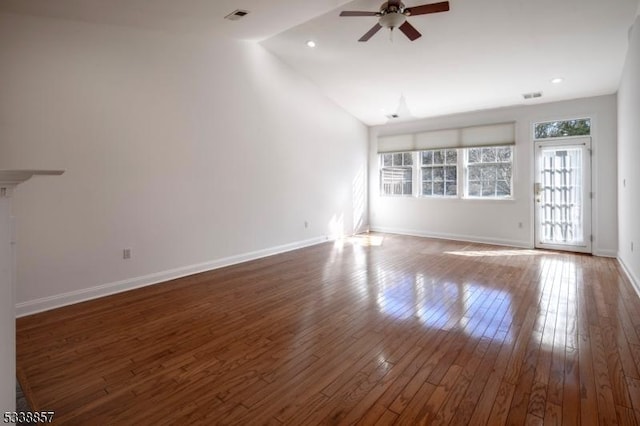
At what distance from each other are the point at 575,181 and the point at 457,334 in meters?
4.76

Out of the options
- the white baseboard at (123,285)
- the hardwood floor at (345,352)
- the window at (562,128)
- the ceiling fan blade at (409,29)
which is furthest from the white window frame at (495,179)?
the white baseboard at (123,285)

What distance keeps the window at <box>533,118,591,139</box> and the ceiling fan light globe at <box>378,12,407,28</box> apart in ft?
13.5

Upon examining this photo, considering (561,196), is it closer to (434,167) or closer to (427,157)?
(434,167)

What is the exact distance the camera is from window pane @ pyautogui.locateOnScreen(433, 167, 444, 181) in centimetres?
734

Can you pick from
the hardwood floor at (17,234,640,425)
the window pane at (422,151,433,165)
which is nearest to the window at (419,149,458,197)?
the window pane at (422,151,433,165)

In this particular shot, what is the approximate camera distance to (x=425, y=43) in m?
4.58

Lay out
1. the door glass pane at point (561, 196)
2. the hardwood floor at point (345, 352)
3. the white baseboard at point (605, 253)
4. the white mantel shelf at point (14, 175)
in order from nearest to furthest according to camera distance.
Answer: the white mantel shelf at point (14, 175)
the hardwood floor at point (345, 352)
the white baseboard at point (605, 253)
the door glass pane at point (561, 196)

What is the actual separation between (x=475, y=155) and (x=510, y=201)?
3.83ft

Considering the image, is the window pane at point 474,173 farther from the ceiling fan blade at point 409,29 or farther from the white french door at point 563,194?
the ceiling fan blade at point 409,29

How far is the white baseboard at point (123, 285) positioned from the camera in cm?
323

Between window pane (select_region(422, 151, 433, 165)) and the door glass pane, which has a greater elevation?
window pane (select_region(422, 151, 433, 165))

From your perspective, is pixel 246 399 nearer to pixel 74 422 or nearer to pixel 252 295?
pixel 74 422

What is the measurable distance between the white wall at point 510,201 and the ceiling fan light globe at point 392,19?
4.03 metres

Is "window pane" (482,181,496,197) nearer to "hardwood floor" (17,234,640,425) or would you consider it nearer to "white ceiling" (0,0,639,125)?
"white ceiling" (0,0,639,125)
